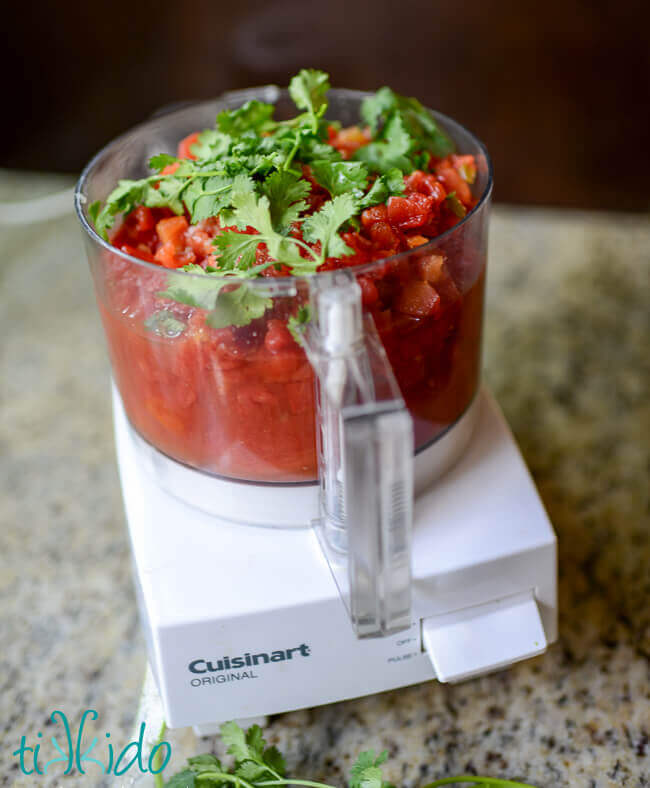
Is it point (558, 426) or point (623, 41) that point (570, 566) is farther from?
point (623, 41)

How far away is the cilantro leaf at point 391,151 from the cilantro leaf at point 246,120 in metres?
0.09

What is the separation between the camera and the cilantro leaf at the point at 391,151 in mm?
736

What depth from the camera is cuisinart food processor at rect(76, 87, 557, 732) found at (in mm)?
621

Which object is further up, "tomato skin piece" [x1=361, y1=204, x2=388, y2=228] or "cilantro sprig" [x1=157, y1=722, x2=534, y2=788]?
"tomato skin piece" [x1=361, y1=204, x2=388, y2=228]

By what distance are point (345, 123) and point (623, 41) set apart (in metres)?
0.73

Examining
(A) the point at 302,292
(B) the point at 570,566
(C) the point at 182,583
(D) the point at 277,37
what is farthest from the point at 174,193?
(D) the point at 277,37

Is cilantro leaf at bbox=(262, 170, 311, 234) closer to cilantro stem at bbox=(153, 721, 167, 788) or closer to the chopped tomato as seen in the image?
the chopped tomato

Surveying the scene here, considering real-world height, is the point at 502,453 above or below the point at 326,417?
below

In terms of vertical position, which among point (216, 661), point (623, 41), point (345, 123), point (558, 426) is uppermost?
point (345, 123)

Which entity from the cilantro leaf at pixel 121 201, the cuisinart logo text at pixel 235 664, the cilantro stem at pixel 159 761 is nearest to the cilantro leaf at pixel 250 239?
the cilantro leaf at pixel 121 201

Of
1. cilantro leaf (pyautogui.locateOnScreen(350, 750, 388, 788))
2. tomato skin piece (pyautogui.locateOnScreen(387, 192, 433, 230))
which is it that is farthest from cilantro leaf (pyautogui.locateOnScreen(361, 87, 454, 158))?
cilantro leaf (pyautogui.locateOnScreen(350, 750, 388, 788))

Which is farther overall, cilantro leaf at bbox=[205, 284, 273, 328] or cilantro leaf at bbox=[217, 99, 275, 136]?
cilantro leaf at bbox=[217, 99, 275, 136]

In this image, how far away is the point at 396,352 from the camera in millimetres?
654

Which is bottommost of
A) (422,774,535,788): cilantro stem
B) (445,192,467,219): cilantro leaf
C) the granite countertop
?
the granite countertop
